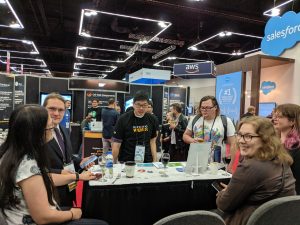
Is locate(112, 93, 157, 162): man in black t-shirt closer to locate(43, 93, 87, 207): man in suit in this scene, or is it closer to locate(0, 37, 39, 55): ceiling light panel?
locate(43, 93, 87, 207): man in suit

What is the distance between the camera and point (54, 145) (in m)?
2.09

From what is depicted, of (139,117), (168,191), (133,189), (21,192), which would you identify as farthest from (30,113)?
(139,117)

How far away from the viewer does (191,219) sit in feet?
3.80

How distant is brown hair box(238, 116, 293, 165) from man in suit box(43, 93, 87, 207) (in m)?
1.26

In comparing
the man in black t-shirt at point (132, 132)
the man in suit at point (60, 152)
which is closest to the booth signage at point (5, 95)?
the man in black t-shirt at point (132, 132)

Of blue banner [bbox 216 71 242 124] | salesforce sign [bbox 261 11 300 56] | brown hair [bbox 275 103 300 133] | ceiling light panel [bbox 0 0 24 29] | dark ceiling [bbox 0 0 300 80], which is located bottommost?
brown hair [bbox 275 103 300 133]

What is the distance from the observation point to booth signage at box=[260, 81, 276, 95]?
197 inches

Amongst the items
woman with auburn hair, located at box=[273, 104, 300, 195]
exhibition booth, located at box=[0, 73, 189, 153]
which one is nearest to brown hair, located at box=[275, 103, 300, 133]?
woman with auburn hair, located at box=[273, 104, 300, 195]

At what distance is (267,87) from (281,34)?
992 millimetres

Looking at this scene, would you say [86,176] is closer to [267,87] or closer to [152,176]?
[152,176]

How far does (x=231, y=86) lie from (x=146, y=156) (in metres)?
2.86

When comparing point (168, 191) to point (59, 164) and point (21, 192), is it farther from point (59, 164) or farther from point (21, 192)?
point (21, 192)

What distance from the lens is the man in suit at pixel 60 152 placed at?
206cm

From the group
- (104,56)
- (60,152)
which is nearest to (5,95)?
(104,56)
